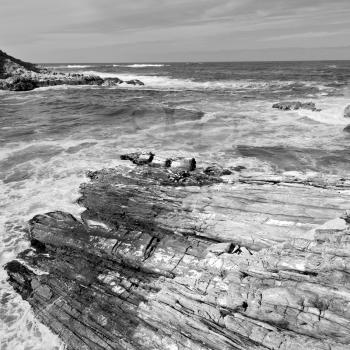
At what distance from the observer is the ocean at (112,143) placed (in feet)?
43.3

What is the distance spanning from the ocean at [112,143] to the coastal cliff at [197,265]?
890 millimetres

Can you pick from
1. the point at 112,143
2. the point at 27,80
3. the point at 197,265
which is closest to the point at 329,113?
the point at 112,143

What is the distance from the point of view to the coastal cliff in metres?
7.09

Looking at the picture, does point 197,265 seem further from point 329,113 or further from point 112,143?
point 329,113

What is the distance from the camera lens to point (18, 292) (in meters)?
10.2

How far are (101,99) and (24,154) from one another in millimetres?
25441

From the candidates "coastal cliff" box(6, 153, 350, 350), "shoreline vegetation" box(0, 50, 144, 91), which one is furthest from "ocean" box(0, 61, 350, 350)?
"shoreline vegetation" box(0, 50, 144, 91)

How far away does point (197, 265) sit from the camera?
9070 millimetres

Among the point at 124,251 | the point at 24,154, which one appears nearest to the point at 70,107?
the point at 24,154

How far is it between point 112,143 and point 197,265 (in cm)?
1640

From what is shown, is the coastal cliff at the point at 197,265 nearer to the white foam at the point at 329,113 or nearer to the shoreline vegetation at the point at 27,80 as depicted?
the white foam at the point at 329,113

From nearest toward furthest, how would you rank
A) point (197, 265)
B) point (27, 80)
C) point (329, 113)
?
point (197, 265) < point (329, 113) < point (27, 80)

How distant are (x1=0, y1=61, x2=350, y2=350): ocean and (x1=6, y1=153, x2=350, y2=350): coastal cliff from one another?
0.89m

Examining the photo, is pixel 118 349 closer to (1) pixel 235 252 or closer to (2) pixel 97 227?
(1) pixel 235 252
